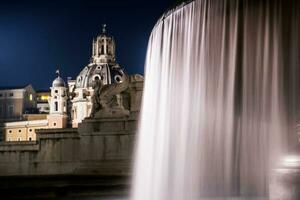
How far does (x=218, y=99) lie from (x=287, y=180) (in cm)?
284

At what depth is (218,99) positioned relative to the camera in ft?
29.8

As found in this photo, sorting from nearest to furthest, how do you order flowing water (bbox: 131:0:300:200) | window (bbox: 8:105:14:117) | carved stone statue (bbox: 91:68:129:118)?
flowing water (bbox: 131:0:300:200) → carved stone statue (bbox: 91:68:129:118) → window (bbox: 8:105:14:117)

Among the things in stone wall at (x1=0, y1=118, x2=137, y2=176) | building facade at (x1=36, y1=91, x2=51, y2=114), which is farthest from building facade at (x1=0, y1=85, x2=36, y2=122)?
stone wall at (x1=0, y1=118, x2=137, y2=176)

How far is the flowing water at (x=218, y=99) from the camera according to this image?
7.77m

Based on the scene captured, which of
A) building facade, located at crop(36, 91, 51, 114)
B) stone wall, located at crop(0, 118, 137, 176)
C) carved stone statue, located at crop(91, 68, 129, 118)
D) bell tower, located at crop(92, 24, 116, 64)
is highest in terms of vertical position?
bell tower, located at crop(92, 24, 116, 64)

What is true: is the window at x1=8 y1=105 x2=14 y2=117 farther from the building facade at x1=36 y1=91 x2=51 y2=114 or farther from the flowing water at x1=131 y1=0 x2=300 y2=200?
the flowing water at x1=131 y1=0 x2=300 y2=200

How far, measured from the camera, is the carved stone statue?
73.0ft

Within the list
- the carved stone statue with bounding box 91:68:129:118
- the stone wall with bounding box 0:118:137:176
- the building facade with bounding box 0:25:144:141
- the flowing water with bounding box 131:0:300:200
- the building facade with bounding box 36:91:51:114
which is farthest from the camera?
the building facade with bounding box 36:91:51:114

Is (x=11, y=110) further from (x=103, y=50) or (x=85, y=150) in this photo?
(x=85, y=150)

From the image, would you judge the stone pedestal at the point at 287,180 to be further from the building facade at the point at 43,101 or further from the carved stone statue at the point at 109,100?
the building facade at the point at 43,101

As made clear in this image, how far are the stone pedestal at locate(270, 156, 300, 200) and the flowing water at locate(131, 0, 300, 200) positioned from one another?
0.83m

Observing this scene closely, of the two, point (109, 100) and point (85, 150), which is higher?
point (109, 100)

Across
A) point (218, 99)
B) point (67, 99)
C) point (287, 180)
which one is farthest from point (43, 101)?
point (287, 180)

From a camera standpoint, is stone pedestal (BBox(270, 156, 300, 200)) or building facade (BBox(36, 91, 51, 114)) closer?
stone pedestal (BBox(270, 156, 300, 200))
